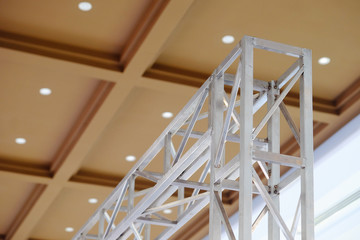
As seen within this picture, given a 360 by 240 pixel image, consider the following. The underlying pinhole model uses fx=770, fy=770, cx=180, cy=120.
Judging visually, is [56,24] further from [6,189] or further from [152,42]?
[6,189]

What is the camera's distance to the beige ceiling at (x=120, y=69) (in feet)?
27.1

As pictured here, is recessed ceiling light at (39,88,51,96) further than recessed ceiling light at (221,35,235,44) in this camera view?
Yes

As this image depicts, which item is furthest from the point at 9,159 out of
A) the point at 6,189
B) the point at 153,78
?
the point at 153,78

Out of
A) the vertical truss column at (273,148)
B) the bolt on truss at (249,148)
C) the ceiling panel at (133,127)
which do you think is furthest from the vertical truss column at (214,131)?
the ceiling panel at (133,127)

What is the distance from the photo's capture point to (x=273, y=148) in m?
6.06

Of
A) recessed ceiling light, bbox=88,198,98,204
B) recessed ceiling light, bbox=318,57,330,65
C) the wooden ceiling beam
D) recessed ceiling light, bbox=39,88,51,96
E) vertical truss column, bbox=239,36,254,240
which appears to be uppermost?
recessed ceiling light, bbox=318,57,330,65

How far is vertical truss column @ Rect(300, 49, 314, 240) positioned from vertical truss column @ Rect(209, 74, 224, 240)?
0.68 meters

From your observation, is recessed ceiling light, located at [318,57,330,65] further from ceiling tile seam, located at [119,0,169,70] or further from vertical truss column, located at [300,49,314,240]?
vertical truss column, located at [300,49,314,240]

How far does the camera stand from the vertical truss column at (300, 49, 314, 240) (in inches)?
213

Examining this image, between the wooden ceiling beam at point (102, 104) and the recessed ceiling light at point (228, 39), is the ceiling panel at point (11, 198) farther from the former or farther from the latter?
the recessed ceiling light at point (228, 39)

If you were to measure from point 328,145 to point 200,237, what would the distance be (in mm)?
3628

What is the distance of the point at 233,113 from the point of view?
5.99 meters

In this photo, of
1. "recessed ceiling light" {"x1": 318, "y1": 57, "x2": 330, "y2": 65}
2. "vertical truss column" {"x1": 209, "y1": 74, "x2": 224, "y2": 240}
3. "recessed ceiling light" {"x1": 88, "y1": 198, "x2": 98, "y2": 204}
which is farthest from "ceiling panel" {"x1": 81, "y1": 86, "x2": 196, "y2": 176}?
"vertical truss column" {"x1": 209, "y1": 74, "x2": 224, "y2": 240}

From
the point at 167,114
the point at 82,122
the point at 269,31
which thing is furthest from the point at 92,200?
the point at 269,31
